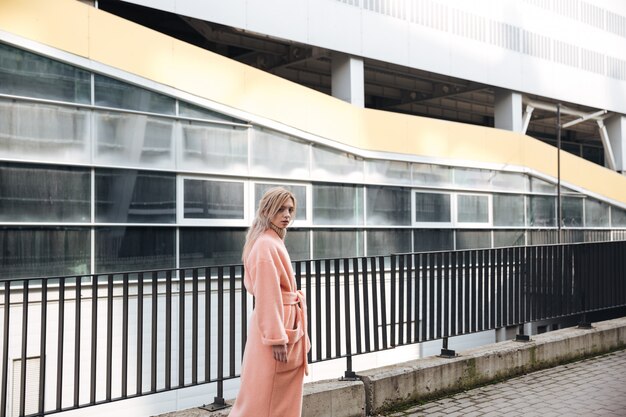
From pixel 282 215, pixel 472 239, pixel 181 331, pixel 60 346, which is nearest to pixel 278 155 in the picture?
pixel 472 239

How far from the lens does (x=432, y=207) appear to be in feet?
79.0

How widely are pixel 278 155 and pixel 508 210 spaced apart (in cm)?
1176

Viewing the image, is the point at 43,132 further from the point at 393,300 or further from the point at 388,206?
the point at 388,206

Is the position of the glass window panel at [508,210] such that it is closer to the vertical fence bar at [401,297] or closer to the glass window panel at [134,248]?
the glass window panel at [134,248]

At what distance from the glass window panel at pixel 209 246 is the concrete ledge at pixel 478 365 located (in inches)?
412

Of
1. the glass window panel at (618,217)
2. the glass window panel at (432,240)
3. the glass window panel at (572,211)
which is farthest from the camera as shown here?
the glass window panel at (618,217)

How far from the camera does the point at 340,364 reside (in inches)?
749

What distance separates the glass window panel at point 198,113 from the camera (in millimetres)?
17281

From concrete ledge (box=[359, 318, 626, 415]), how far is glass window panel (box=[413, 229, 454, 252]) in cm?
1393

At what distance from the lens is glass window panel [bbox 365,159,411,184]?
2195 cm

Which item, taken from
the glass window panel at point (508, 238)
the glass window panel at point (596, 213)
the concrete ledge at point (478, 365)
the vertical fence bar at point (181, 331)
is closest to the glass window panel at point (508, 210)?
the glass window panel at point (508, 238)

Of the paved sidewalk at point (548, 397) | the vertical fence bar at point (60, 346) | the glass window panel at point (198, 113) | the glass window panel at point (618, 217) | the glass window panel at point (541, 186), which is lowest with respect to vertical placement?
the paved sidewalk at point (548, 397)

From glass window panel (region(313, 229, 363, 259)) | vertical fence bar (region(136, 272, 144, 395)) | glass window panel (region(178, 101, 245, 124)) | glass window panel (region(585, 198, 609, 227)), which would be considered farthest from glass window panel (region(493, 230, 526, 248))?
vertical fence bar (region(136, 272, 144, 395))

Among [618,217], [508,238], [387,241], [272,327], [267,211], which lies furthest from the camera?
[618,217]
